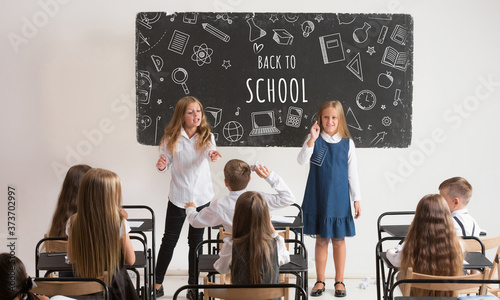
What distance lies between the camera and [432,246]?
3.09 metres

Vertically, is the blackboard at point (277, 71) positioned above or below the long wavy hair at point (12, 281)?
above

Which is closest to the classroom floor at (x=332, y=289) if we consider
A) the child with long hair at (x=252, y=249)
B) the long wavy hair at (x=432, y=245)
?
the long wavy hair at (x=432, y=245)

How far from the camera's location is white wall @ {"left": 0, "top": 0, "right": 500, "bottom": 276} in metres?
5.08

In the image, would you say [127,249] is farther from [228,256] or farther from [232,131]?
[232,131]

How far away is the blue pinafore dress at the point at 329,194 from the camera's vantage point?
4605 mm

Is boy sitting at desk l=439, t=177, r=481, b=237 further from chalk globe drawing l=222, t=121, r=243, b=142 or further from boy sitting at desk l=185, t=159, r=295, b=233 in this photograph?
chalk globe drawing l=222, t=121, r=243, b=142

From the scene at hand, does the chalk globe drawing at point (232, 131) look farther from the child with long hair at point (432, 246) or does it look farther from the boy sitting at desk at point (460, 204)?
the child with long hair at point (432, 246)

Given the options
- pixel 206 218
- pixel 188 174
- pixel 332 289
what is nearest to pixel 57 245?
pixel 206 218

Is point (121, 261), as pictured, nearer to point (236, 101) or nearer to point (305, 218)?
point (305, 218)

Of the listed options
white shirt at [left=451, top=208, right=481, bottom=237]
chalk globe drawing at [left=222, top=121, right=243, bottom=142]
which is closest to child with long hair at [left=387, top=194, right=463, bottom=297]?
white shirt at [left=451, top=208, right=481, bottom=237]

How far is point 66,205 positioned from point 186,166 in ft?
3.60

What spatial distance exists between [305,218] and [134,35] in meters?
2.14

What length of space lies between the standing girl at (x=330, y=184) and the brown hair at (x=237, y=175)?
106 centimetres

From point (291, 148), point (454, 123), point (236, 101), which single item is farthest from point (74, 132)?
point (454, 123)
